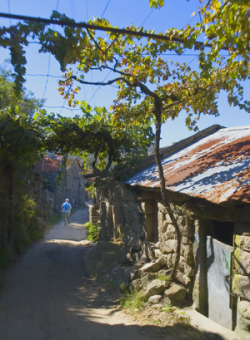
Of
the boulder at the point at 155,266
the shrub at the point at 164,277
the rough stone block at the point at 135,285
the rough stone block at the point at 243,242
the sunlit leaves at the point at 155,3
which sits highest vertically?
the sunlit leaves at the point at 155,3

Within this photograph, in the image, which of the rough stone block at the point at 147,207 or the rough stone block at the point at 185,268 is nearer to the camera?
the rough stone block at the point at 185,268

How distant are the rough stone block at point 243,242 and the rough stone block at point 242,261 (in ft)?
0.20

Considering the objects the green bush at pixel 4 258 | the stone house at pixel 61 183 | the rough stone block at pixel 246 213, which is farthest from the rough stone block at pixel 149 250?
the stone house at pixel 61 183

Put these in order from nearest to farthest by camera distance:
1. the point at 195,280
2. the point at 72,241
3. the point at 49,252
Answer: the point at 195,280
the point at 49,252
the point at 72,241

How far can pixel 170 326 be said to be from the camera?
15.2ft

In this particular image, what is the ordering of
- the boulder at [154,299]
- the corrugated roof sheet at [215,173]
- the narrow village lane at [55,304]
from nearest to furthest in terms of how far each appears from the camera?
the corrugated roof sheet at [215,173] < the narrow village lane at [55,304] < the boulder at [154,299]

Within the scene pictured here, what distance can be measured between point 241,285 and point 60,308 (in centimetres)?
363

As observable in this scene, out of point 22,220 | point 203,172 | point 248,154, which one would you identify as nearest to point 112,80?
point 203,172

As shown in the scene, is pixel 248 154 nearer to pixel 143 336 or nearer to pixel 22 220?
pixel 143 336

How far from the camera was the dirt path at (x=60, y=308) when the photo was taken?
4707mm

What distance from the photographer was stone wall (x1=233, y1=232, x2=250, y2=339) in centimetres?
400

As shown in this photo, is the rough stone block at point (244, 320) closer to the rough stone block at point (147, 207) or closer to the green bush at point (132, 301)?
the green bush at point (132, 301)

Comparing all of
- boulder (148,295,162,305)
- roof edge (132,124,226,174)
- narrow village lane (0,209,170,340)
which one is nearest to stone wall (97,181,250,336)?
boulder (148,295,162,305)

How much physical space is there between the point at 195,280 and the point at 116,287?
88.6 inches
